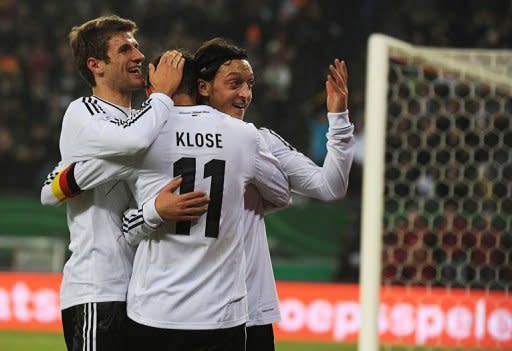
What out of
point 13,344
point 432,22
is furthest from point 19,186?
point 432,22

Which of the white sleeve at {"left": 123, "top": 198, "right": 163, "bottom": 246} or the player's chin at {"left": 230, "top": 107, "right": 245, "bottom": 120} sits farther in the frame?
the player's chin at {"left": 230, "top": 107, "right": 245, "bottom": 120}

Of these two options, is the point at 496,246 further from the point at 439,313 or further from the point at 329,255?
the point at 329,255

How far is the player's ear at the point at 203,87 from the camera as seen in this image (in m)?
3.54

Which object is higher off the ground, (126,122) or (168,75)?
(168,75)

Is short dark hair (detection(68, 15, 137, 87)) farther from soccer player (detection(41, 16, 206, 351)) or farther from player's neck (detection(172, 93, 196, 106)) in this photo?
player's neck (detection(172, 93, 196, 106))

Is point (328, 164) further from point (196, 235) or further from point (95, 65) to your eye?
point (95, 65)

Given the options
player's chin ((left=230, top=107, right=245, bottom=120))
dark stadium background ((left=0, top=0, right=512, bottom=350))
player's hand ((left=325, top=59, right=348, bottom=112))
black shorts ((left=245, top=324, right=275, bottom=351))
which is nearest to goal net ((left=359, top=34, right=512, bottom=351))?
black shorts ((left=245, top=324, right=275, bottom=351))

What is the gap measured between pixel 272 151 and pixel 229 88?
0.31 m

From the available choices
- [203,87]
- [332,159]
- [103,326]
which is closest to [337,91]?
[332,159]

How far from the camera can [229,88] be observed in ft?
11.6

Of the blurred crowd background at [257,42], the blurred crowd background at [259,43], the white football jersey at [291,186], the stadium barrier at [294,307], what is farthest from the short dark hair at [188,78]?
the blurred crowd background at [257,42]

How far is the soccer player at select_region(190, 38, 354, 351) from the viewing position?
3535 mm

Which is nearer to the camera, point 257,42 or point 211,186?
point 211,186

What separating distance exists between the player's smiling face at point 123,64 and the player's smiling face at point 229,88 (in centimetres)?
35
